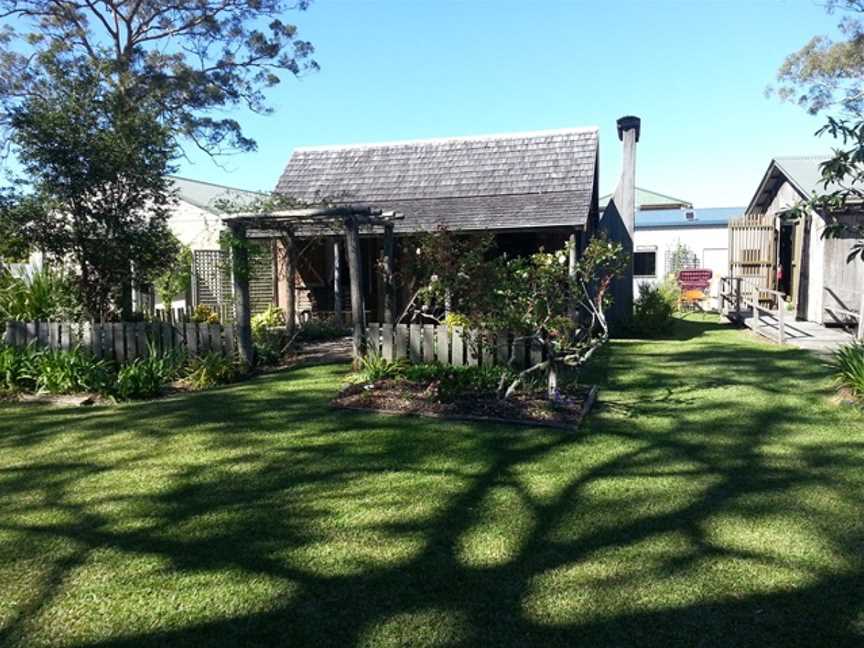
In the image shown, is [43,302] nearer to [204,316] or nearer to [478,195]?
[204,316]

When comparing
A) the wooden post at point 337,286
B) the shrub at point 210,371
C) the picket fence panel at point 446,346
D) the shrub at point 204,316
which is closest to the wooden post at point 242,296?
the shrub at point 210,371

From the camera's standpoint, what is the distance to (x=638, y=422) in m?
6.65

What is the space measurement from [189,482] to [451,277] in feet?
14.2

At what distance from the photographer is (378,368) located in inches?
336

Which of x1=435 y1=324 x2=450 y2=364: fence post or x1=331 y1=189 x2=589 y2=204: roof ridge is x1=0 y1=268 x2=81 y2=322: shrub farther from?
x1=331 y1=189 x2=589 y2=204: roof ridge

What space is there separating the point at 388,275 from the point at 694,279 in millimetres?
16187

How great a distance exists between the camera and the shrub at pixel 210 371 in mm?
8742

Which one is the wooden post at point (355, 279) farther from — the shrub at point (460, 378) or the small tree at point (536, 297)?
the small tree at point (536, 297)

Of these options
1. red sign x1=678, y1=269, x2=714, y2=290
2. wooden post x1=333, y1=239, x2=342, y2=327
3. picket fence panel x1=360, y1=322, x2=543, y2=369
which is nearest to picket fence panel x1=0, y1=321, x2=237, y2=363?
picket fence panel x1=360, y1=322, x2=543, y2=369

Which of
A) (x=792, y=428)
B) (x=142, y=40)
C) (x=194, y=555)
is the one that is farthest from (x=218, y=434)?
(x=142, y=40)

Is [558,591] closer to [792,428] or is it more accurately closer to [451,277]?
[792,428]

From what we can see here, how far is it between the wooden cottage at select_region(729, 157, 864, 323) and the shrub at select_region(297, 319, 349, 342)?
10.0 m

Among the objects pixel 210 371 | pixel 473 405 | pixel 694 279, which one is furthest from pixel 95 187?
pixel 694 279

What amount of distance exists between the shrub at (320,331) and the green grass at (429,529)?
19.5 feet
